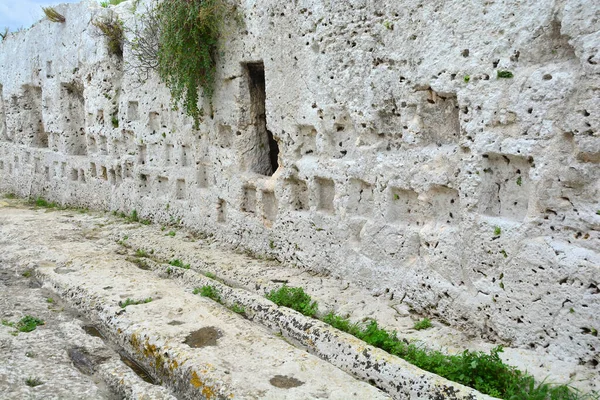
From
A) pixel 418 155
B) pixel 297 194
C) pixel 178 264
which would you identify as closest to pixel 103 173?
pixel 178 264

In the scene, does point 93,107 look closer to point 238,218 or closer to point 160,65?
point 160,65

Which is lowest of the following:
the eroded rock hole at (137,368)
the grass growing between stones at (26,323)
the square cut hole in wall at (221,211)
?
the eroded rock hole at (137,368)

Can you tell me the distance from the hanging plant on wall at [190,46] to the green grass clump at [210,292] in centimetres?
279

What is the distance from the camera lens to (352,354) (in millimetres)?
4215

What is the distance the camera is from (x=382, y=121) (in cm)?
547

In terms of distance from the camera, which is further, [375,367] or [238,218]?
[238,218]

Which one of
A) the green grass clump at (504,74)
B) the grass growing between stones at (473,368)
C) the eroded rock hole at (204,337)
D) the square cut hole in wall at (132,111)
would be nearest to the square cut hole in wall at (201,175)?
the square cut hole in wall at (132,111)

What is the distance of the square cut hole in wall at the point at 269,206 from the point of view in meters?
7.05

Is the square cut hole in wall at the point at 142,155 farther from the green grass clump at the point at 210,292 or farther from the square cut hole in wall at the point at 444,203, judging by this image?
the square cut hole in wall at the point at 444,203

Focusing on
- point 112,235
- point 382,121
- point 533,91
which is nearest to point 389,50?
point 382,121

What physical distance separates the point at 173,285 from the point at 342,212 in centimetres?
190

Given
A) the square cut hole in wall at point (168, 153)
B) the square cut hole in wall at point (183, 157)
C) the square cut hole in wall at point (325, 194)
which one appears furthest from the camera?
the square cut hole in wall at point (168, 153)

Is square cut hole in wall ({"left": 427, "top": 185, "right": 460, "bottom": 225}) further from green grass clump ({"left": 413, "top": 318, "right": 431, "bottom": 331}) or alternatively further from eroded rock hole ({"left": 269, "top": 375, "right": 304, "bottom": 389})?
eroded rock hole ({"left": 269, "top": 375, "right": 304, "bottom": 389})

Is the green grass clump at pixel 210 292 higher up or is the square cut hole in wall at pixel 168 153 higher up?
the square cut hole in wall at pixel 168 153
